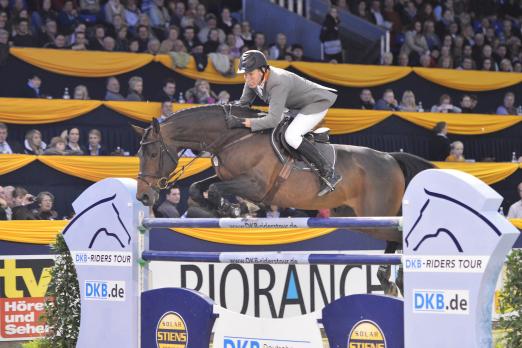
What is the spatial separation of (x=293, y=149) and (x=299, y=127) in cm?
20

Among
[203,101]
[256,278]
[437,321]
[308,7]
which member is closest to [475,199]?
[437,321]

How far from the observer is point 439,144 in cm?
1460

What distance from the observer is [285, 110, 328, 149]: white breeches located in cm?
764

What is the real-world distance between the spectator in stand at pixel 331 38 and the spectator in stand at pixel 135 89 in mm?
4220

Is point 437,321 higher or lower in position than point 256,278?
higher

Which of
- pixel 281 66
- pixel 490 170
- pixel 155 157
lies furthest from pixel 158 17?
pixel 155 157

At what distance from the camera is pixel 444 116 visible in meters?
15.3

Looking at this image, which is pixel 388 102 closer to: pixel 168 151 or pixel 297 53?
A: pixel 297 53

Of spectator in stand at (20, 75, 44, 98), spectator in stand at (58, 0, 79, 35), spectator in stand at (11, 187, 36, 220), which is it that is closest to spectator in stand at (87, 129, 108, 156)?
spectator in stand at (20, 75, 44, 98)

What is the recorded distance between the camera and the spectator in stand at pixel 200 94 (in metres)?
13.6

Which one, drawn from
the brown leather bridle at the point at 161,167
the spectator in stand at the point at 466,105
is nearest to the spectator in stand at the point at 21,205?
the brown leather bridle at the point at 161,167

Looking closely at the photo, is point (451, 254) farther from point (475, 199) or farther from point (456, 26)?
point (456, 26)

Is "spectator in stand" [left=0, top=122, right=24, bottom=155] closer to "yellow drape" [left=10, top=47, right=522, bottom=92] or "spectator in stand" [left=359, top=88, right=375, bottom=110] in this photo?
"yellow drape" [left=10, top=47, right=522, bottom=92]

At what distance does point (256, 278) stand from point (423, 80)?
26.9 ft
